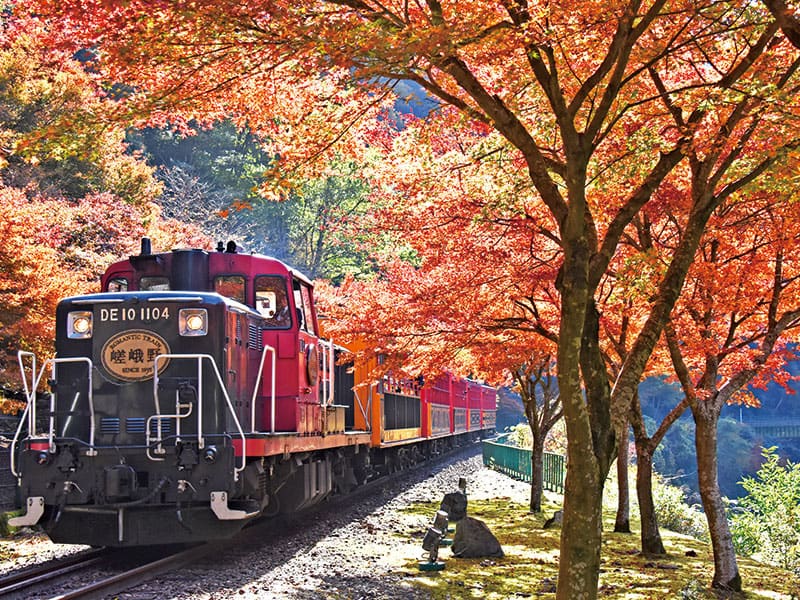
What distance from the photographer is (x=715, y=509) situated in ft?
33.9

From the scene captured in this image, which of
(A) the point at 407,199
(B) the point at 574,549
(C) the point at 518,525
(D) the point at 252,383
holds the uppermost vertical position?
(A) the point at 407,199

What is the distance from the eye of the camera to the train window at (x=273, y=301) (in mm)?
11766

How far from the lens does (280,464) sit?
11.8 meters

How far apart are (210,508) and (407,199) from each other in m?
4.67

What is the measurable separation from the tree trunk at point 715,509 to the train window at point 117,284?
23.1 ft

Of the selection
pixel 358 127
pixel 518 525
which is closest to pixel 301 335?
pixel 358 127

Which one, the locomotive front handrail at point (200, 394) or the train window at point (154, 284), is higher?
the train window at point (154, 284)

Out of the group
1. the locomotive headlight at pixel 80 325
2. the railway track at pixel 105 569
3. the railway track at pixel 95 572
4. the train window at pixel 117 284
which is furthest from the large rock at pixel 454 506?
the locomotive headlight at pixel 80 325

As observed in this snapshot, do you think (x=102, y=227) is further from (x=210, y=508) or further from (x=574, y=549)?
(x=574, y=549)

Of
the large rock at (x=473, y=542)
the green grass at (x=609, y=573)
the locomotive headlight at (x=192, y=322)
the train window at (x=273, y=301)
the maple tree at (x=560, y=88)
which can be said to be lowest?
the green grass at (x=609, y=573)

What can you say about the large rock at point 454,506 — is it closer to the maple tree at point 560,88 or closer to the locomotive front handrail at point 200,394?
the maple tree at point 560,88

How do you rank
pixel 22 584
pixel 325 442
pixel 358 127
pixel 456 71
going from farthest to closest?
pixel 325 442 < pixel 358 127 < pixel 22 584 < pixel 456 71

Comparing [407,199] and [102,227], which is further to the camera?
[102,227]

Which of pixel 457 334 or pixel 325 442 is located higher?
pixel 457 334
